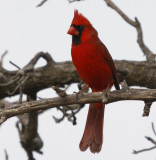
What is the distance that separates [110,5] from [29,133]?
1.56m

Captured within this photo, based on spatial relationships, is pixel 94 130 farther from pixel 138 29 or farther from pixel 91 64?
pixel 138 29

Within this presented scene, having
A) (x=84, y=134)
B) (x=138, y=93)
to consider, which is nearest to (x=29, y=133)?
(x=84, y=134)

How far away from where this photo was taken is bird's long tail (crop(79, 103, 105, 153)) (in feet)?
12.3

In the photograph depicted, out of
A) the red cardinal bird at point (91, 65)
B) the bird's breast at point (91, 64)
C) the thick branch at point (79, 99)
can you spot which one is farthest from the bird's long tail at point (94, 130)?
the thick branch at point (79, 99)

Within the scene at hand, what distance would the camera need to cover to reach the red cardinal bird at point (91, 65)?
3.78 metres

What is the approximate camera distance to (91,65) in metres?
3.79

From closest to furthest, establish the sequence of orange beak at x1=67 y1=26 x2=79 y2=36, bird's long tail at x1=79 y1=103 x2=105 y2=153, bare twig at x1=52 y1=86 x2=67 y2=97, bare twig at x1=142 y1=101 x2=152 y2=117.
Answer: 1. bare twig at x1=52 y1=86 x2=67 y2=97
2. bare twig at x1=142 y1=101 x2=152 y2=117
3. bird's long tail at x1=79 y1=103 x2=105 y2=153
4. orange beak at x1=67 y1=26 x2=79 y2=36

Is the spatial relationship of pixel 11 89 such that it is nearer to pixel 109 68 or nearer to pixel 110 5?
pixel 109 68

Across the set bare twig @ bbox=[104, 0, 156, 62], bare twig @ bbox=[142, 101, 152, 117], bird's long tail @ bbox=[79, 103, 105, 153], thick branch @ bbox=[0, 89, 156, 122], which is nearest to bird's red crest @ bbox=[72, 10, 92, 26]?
bare twig @ bbox=[104, 0, 156, 62]

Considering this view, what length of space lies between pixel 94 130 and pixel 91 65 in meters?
0.62

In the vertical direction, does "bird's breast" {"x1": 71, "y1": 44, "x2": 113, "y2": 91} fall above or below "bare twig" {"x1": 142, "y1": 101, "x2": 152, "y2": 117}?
above

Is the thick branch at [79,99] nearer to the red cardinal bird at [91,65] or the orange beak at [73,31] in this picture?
the red cardinal bird at [91,65]

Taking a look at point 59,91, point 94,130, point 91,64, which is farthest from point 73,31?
point 59,91

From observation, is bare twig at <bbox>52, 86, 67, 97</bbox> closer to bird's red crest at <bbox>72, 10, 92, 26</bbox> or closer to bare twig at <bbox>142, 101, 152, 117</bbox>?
bare twig at <bbox>142, 101, 152, 117</bbox>
